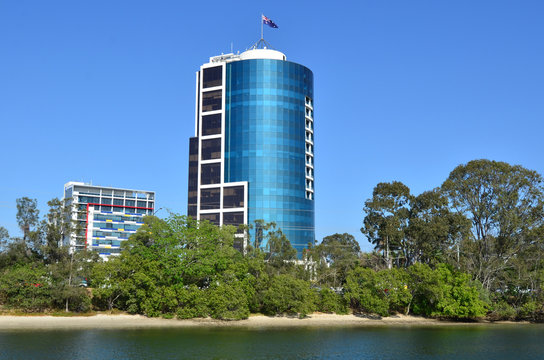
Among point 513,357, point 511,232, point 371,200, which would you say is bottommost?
point 513,357

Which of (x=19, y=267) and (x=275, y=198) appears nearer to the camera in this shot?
(x=19, y=267)

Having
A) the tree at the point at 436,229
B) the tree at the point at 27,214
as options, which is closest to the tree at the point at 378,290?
the tree at the point at 436,229

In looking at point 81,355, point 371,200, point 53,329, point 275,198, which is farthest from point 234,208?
point 81,355

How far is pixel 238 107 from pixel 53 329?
97.0 meters

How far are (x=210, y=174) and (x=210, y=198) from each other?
7265 millimetres

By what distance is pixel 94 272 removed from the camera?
293ft

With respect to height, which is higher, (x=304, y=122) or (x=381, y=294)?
(x=304, y=122)

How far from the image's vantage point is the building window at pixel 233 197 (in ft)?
519

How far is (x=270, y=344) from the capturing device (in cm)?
6688

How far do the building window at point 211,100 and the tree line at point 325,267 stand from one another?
65.3 m

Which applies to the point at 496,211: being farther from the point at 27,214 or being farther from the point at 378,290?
the point at 27,214

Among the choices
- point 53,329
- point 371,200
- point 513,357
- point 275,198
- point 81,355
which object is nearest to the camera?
point 81,355

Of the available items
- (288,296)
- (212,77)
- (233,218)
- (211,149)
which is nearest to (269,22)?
(212,77)

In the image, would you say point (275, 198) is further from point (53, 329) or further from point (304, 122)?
point (53, 329)
